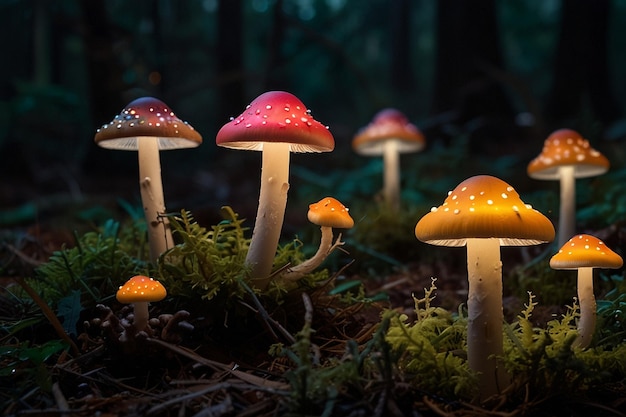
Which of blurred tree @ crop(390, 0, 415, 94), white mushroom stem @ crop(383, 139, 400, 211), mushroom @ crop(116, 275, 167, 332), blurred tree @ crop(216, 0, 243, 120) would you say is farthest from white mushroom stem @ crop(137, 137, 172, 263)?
blurred tree @ crop(390, 0, 415, 94)

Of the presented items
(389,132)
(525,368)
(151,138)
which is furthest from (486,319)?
(389,132)

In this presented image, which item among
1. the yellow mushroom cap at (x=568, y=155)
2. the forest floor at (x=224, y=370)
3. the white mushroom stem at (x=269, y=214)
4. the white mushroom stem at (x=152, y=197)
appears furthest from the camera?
the yellow mushroom cap at (x=568, y=155)

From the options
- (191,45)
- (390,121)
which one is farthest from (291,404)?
(191,45)

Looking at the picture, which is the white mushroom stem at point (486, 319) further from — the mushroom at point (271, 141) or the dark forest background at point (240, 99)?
the dark forest background at point (240, 99)

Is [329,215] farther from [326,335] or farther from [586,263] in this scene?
[586,263]

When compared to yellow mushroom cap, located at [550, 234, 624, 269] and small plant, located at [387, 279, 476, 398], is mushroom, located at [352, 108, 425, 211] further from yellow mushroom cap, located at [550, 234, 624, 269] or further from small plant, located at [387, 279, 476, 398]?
small plant, located at [387, 279, 476, 398]

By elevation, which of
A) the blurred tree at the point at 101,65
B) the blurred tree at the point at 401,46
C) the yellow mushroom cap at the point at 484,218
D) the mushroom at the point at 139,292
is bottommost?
the mushroom at the point at 139,292

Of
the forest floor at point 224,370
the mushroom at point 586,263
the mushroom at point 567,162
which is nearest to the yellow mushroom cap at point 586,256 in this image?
the mushroom at point 586,263

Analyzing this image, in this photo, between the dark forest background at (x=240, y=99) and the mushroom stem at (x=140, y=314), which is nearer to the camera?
the mushroom stem at (x=140, y=314)
